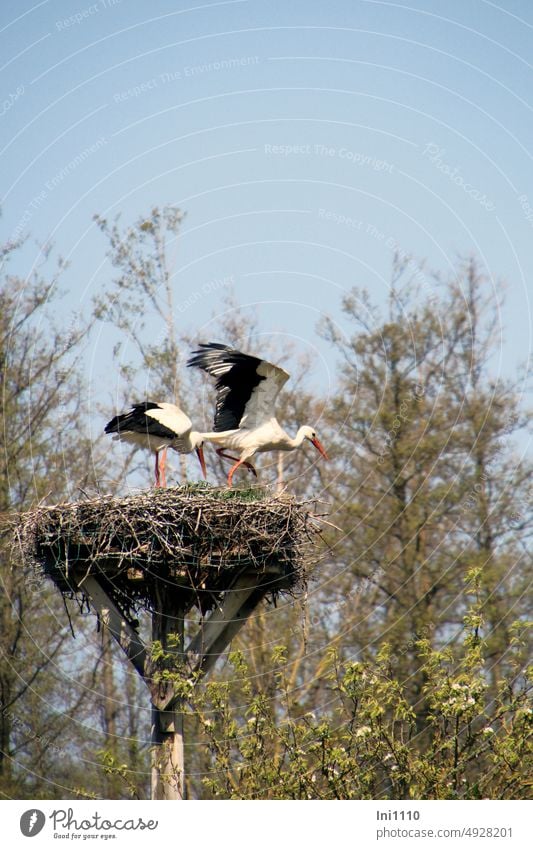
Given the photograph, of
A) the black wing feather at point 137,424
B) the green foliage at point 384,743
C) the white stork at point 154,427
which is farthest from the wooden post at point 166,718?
the black wing feather at point 137,424

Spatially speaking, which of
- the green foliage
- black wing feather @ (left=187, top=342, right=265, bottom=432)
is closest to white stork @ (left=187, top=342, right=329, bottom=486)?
black wing feather @ (left=187, top=342, right=265, bottom=432)

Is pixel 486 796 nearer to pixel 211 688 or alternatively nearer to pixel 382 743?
pixel 382 743

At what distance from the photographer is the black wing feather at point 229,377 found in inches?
708

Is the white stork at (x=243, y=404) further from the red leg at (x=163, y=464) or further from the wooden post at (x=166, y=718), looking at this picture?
the wooden post at (x=166, y=718)

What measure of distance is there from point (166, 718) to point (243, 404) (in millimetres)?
3942

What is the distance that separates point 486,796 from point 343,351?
1329 centimetres

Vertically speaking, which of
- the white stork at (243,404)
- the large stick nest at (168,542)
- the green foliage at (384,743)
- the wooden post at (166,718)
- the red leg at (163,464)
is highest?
the white stork at (243,404)

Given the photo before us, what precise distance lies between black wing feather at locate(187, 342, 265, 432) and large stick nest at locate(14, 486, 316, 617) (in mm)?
1956

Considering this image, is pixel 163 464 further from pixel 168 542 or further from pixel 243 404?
pixel 168 542

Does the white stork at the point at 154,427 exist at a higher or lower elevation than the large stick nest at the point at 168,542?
higher

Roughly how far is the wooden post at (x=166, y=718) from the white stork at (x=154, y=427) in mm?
1852

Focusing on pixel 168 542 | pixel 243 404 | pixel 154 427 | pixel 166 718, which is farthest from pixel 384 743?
pixel 243 404

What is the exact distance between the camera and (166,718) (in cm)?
1647

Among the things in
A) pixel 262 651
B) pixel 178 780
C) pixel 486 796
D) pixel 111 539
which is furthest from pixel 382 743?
pixel 262 651
